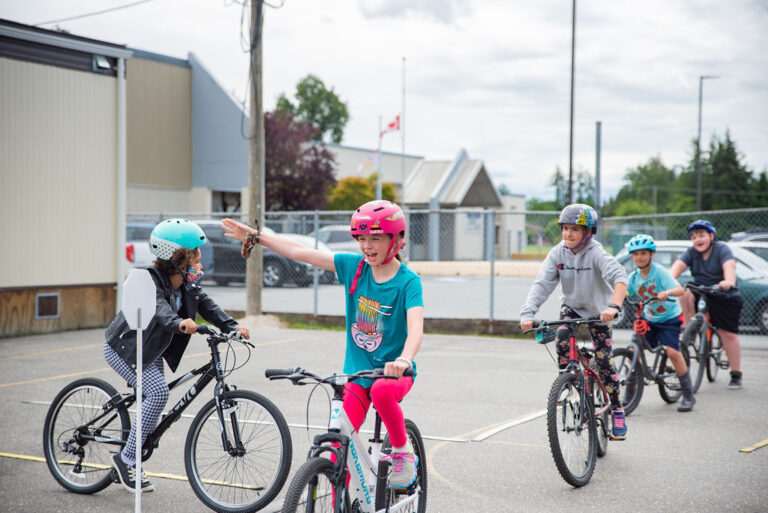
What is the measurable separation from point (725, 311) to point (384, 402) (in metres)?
6.47

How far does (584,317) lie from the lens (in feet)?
20.3

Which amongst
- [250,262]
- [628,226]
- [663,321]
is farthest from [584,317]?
[628,226]

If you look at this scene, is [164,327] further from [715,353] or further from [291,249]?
[715,353]

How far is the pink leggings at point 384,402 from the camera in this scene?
3713 millimetres

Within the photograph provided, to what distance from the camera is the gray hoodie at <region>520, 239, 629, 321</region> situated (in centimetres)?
606

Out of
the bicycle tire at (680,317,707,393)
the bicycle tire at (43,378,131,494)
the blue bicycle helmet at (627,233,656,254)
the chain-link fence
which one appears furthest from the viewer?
the chain-link fence

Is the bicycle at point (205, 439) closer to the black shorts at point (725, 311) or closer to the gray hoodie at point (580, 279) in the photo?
the gray hoodie at point (580, 279)

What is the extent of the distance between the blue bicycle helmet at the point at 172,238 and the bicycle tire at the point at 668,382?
5.07 metres

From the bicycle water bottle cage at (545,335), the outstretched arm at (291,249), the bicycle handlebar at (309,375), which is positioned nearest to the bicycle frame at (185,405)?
the outstretched arm at (291,249)

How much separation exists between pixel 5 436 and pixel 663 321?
6.05 m

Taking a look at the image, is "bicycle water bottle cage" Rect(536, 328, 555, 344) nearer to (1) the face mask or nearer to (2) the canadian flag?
(1) the face mask

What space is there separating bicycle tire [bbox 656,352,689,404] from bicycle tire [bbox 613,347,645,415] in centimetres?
47

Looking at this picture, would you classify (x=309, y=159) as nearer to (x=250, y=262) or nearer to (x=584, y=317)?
(x=250, y=262)

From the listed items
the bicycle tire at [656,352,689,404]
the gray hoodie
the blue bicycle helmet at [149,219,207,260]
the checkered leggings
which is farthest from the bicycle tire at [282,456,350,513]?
the bicycle tire at [656,352,689,404]
